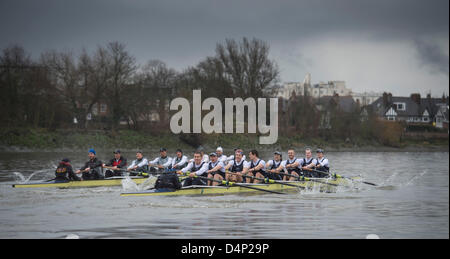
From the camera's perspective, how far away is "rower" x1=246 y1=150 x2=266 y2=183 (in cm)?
1759

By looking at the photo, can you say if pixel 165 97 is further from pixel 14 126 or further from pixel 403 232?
pixel 403 232

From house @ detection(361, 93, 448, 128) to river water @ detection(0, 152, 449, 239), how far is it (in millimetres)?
57842

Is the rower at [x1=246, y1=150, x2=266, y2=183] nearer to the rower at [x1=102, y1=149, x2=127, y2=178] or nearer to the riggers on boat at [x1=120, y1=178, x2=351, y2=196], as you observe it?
the riggers on boat at [x1=120, y1=178, x2=351, y2=196]

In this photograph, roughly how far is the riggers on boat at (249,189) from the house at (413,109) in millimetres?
57389

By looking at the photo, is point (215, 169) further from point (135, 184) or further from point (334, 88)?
point (334, 88)

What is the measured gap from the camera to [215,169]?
16875 millimetres

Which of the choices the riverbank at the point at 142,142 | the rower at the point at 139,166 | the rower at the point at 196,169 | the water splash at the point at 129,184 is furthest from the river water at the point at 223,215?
the riverbank at the point at 142,142

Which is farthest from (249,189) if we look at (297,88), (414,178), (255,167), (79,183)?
(297,88)

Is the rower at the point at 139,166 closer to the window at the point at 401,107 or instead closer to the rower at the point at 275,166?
the rower at the point at 275,166

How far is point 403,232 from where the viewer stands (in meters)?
10.9

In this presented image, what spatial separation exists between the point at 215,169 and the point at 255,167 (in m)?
1.51

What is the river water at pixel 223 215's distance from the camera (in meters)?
10.8

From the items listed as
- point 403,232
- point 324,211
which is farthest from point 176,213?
point 403,232

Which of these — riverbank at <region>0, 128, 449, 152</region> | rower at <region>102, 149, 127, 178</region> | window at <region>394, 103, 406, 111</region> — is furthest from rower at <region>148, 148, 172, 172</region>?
window at <region>394, 103, 406, 111</region>
